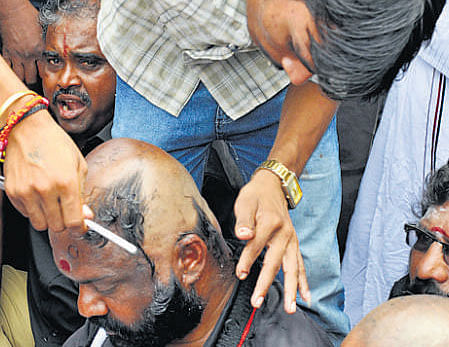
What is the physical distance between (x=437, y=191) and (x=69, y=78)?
1413mm

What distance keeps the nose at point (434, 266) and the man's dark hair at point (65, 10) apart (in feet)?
4.88

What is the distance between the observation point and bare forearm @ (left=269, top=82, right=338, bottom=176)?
184 centimetres

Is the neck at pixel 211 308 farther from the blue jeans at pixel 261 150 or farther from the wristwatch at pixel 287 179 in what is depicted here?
the blue jeans at pixel 261 150

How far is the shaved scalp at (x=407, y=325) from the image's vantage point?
1.26 meters

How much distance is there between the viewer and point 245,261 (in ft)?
5.01

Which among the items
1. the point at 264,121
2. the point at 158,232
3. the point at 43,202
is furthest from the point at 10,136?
the point at 264,121

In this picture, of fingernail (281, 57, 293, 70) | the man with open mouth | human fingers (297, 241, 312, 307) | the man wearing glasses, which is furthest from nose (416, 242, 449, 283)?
the man with open mouth

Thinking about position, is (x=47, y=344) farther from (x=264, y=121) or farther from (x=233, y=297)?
(x=264, y=121)

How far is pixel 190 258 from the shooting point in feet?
5.32

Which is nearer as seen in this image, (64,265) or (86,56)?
(64,265)

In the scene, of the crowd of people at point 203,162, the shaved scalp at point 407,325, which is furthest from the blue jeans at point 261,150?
the shaved scalp at point 407,325

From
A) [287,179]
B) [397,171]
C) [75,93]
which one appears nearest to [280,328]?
[287,179]

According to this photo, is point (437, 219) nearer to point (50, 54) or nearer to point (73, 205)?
point (73, 205)

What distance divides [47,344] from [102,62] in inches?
41.6
